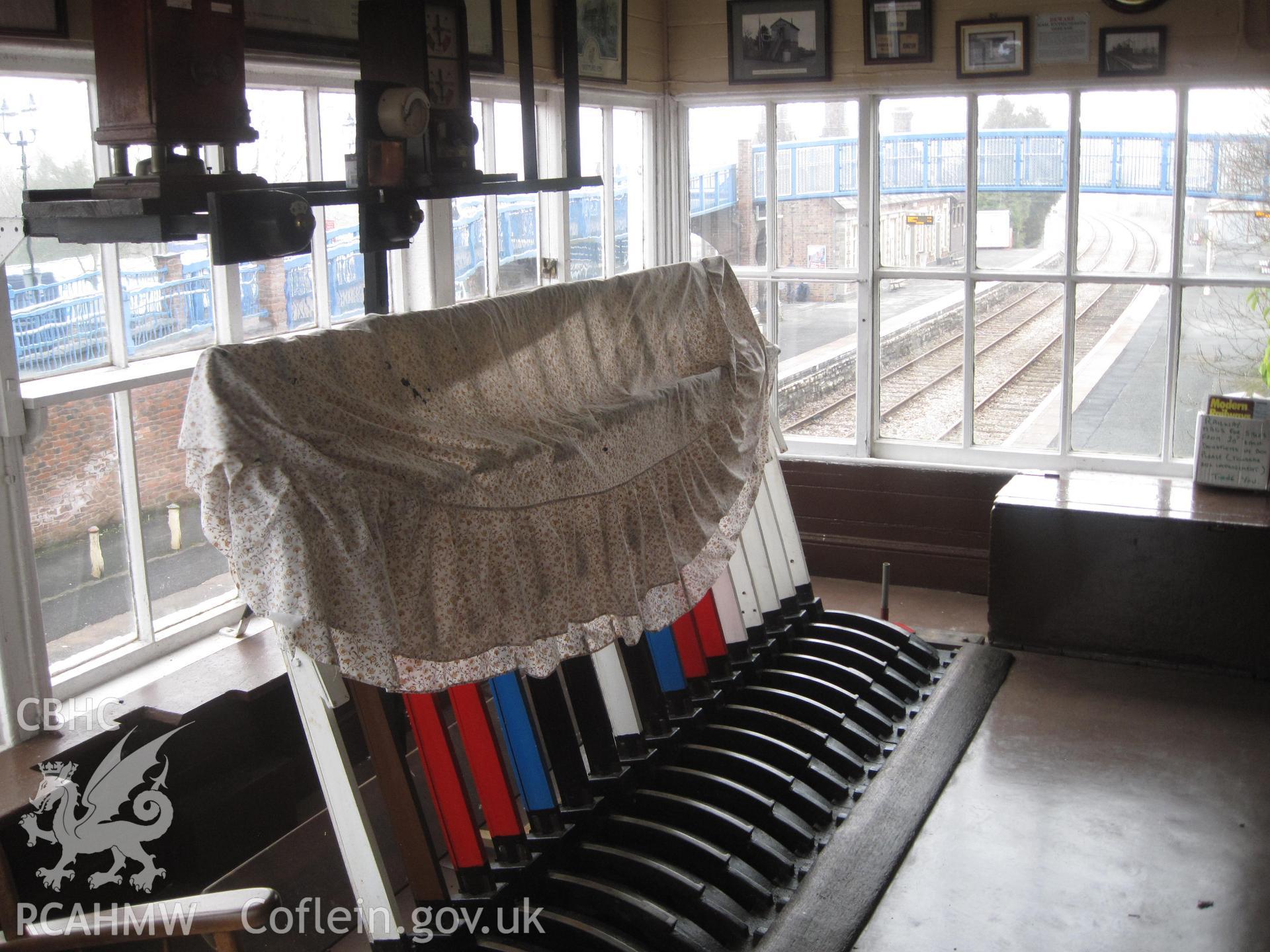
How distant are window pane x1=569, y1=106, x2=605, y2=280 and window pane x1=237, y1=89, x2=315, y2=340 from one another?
1.67 metres

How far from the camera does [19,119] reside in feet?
10.5

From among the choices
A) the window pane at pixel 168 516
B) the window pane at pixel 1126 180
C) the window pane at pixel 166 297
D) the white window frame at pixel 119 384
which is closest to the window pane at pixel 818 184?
the window pane at pixel 1126 180

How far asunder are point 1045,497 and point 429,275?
2.40 m

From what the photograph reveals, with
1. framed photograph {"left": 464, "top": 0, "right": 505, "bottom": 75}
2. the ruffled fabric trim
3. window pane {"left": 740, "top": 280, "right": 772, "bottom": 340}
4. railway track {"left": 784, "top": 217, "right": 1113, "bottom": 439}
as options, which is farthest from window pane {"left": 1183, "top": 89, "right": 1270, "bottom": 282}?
framed photograph {"left": 464, "top": 0, "right": 505, "bottom": 75}

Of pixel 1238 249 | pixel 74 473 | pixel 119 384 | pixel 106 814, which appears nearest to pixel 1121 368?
pixel 1238 249

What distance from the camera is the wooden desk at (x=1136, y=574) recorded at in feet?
13.9

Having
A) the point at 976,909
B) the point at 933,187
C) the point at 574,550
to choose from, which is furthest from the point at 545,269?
the point at 976,909

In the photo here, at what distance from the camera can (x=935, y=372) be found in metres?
5.98

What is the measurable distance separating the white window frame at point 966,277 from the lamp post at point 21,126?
11.5 ft

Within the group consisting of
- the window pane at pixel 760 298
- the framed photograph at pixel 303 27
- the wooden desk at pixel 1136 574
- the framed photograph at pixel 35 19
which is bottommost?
the wooden desk at pixel 1136 574

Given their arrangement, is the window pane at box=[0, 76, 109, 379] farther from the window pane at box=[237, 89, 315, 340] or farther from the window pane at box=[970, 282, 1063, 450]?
the window pane at box=[970, 282, 1063, 450]

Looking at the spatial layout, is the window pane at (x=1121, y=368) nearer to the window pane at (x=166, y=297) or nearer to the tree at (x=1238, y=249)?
the tree at (x=1238, y=249)

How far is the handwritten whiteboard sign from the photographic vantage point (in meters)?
4.65

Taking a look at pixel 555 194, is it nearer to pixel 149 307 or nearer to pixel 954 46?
pixel 954 46
